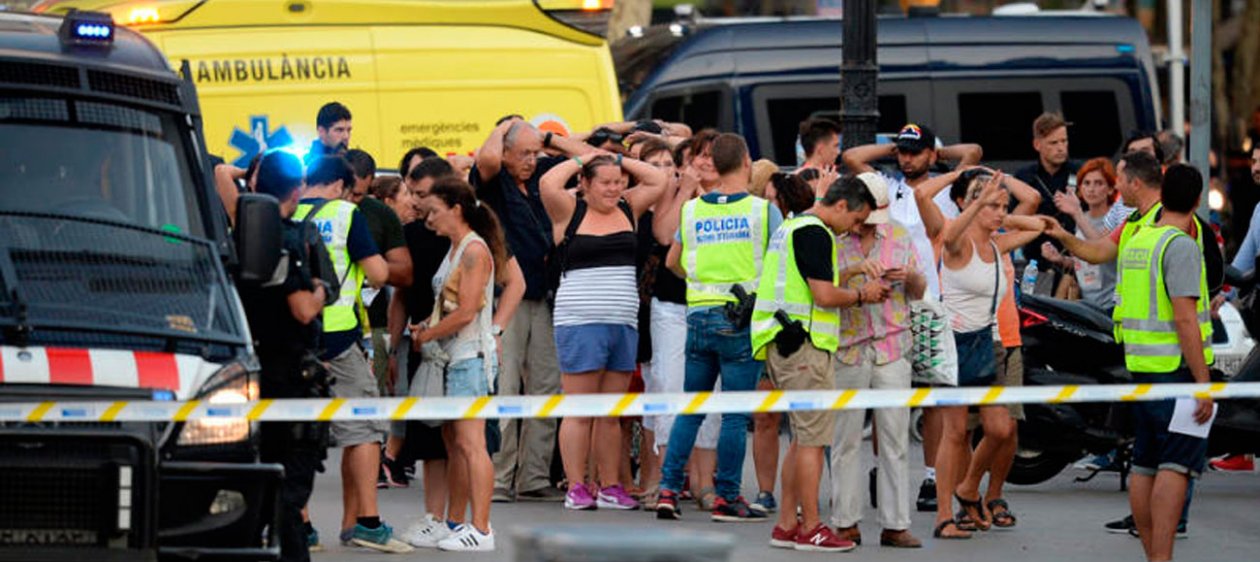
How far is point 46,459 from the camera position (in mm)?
8547

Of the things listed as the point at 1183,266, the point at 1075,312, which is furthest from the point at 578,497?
the point at 1183,266

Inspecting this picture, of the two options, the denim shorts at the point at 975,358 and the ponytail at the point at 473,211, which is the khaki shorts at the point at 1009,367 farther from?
the ponytail at the point at 473,211

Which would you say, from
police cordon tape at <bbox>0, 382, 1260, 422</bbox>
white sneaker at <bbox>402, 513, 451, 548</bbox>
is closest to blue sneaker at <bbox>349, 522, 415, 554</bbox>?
white sneaker at <bbox>402, 513, 451, 548</bbox>

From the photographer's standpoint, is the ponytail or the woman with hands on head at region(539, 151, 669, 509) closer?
the ponytail

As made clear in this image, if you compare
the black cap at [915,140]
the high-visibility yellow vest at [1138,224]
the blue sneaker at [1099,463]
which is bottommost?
the blue sneaker at [1099,463]

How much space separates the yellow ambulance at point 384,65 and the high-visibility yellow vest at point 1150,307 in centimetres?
681

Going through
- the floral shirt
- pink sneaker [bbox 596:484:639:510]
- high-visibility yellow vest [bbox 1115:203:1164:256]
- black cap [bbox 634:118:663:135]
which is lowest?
pink sneaker [bbox 596:484:639:510]

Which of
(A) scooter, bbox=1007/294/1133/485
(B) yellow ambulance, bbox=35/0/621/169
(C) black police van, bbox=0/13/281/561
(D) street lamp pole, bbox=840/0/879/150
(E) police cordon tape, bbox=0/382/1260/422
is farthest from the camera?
(B) yellow ambulance, bbox=35/0/621/169

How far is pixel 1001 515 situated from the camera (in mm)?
12875

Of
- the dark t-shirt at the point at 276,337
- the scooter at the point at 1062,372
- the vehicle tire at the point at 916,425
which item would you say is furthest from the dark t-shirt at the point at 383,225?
the vehicle tire at the point at 916,425

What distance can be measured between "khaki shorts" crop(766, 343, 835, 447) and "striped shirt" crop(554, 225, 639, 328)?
162 centimetres

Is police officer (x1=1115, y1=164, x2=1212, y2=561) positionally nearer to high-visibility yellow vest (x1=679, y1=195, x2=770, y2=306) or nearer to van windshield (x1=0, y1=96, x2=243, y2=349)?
high-visibility yellow vest (x1=679, y1=195, x2=770, y2=306)

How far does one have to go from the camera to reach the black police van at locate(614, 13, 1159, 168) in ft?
Result: 75.4

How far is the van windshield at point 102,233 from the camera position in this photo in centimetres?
902
